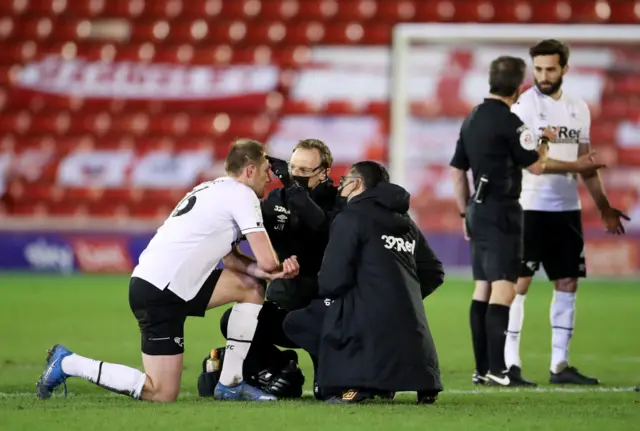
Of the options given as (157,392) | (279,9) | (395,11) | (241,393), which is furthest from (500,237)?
(279,9)

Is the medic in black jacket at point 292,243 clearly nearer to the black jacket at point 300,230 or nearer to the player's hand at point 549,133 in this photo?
the black jacket at point 300,230

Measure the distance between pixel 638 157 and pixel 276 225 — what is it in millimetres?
11758

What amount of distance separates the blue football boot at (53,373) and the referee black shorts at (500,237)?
98.3 inches

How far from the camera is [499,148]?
7246 millimetres

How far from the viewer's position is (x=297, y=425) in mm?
5266

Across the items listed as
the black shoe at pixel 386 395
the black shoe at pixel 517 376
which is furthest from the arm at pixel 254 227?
the black shoe at pixel 517 376

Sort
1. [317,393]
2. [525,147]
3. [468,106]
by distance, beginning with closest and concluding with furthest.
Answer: [317,393], [525,147], [468,106]

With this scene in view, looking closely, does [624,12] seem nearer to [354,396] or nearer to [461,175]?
[461,175]

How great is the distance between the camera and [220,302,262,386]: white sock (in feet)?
20.9

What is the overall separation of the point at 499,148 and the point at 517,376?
4.36 feet

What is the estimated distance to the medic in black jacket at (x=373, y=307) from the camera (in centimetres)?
590

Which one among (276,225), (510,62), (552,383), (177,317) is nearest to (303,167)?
(276,225)

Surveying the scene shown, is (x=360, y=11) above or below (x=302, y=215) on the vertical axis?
above

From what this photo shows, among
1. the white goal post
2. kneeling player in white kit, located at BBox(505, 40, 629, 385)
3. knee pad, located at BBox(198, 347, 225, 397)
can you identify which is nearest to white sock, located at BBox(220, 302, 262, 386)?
knee pad, located at BBox(198, 347, 225, 397)
